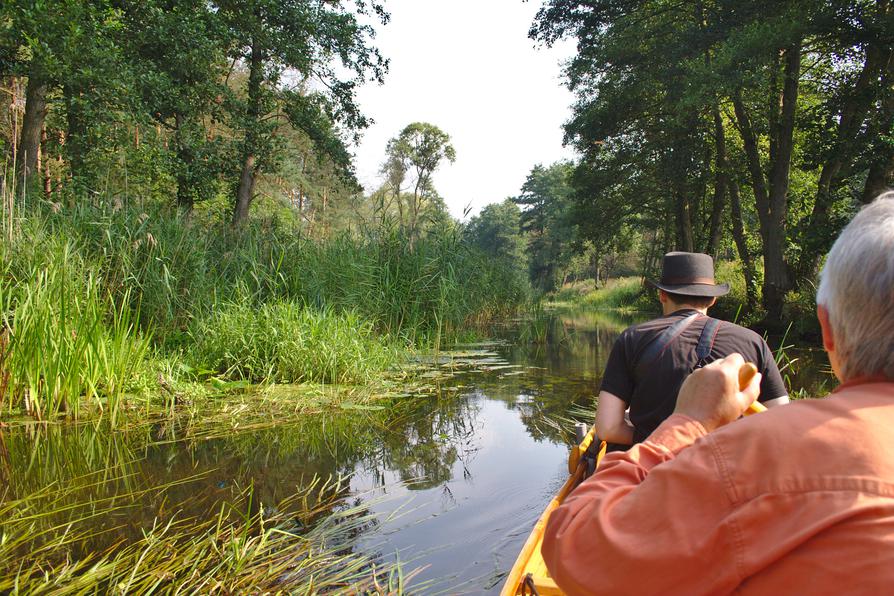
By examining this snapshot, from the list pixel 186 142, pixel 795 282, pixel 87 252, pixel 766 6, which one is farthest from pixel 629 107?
pixel 87 252

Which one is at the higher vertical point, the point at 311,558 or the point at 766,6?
the point at 766,6

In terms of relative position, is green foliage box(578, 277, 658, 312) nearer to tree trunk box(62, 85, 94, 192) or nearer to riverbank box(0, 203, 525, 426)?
riverbank box(0, 203, 525, 426)

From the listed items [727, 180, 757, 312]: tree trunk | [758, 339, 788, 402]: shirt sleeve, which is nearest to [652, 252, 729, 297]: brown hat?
[758, 339, 788, 402]: shirt sleeve

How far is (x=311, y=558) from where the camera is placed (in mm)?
2971

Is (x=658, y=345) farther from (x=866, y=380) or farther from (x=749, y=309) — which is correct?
(x=749, y=309)

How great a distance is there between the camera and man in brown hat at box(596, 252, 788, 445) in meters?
2.68

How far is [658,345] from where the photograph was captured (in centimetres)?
270

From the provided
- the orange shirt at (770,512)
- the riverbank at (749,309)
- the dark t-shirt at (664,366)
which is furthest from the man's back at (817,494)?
the riverbank at (749,309)

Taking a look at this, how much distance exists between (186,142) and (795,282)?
13959mm

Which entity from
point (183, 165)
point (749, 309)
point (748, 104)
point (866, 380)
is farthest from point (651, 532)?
point (748, 104)

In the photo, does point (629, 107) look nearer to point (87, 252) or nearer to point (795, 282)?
point (795, 282)

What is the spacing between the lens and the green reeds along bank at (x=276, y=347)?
7055 millimetres


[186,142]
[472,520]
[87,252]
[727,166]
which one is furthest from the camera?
[727,166]

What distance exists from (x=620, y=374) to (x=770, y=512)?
2071 millimetres
